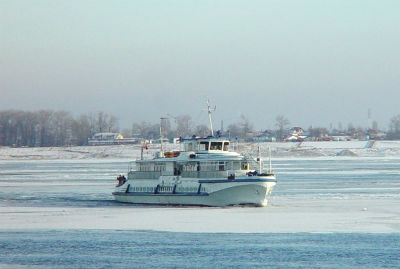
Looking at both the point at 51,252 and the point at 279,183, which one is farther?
the point at 279,183

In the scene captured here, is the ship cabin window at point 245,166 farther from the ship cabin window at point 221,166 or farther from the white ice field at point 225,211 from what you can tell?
the white ice field at point 225,211

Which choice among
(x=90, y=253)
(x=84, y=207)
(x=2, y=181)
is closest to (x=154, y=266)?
(x=90, y=253)

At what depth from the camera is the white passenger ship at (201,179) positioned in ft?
197

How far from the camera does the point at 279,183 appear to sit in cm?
8619

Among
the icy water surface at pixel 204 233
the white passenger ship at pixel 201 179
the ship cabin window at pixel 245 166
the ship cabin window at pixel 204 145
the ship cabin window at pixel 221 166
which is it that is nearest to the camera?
the icy water surface at pixel 204 233

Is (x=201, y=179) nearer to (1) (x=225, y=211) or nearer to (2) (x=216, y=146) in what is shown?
(2) (x=216, y=146)

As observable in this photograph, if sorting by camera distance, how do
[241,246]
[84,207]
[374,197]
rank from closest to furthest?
[241,246], [84,207], [374,197]

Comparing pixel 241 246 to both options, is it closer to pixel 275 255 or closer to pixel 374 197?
pixel 275 255

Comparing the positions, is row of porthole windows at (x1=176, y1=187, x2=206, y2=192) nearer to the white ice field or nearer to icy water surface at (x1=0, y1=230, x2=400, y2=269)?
the white ice field

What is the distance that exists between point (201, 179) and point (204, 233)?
18320mm

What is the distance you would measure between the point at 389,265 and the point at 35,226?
19.8 meters

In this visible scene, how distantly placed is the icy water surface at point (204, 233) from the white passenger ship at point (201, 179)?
5.69 ft

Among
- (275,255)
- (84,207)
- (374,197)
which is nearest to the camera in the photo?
(275,255)

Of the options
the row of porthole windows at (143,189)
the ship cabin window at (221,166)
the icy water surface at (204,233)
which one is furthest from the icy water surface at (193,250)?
the row of porthole windows at (143,189)
